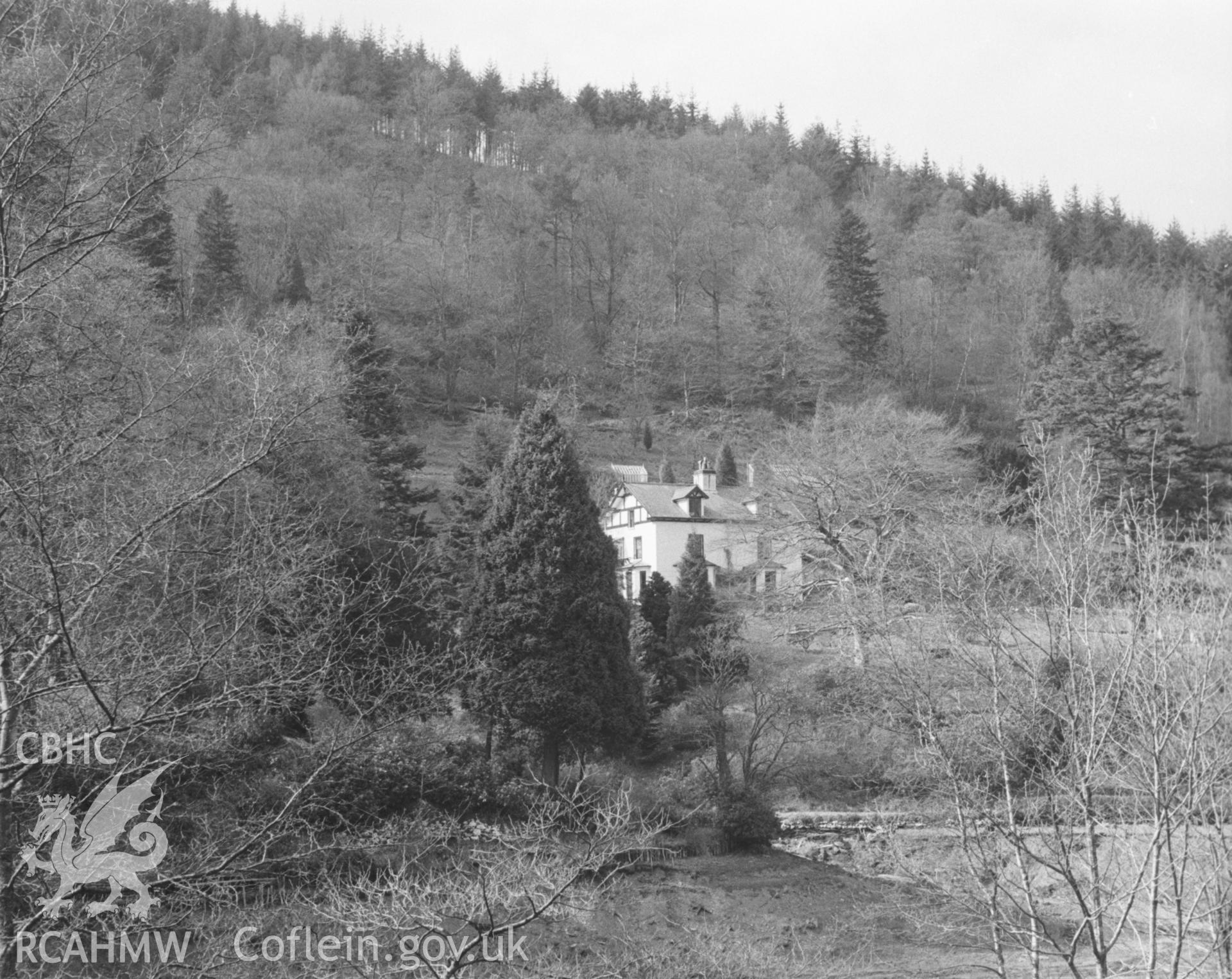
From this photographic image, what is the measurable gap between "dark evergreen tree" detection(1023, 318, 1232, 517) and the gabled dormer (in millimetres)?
10941

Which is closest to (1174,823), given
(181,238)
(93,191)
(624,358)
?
(93,191)

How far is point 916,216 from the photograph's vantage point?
6981cm

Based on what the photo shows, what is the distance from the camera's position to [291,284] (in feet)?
132

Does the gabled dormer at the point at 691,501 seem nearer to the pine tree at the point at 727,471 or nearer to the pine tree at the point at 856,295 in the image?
the pine tree at the point at 727,471

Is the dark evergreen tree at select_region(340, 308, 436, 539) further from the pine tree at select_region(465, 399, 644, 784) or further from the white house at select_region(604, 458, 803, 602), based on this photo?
the white house at select_region(604, 458, 803, 602)

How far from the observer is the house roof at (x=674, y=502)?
34.3m

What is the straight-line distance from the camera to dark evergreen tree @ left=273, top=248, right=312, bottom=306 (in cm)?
3944

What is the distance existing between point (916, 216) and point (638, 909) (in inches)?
2552

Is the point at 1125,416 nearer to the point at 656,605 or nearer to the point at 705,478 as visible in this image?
the point at 705,478

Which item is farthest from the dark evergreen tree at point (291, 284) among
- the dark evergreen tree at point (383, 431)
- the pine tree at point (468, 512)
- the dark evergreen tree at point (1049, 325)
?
the dark evergreen tree at point (1049, 325)

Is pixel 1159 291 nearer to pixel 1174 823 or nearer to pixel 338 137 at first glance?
pixel 338 137

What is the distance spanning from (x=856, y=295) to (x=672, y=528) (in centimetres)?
2255

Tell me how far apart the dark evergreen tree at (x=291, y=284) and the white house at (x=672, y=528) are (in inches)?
581

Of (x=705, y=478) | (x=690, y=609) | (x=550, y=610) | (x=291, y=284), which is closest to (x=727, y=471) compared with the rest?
(x=705, y=478)
